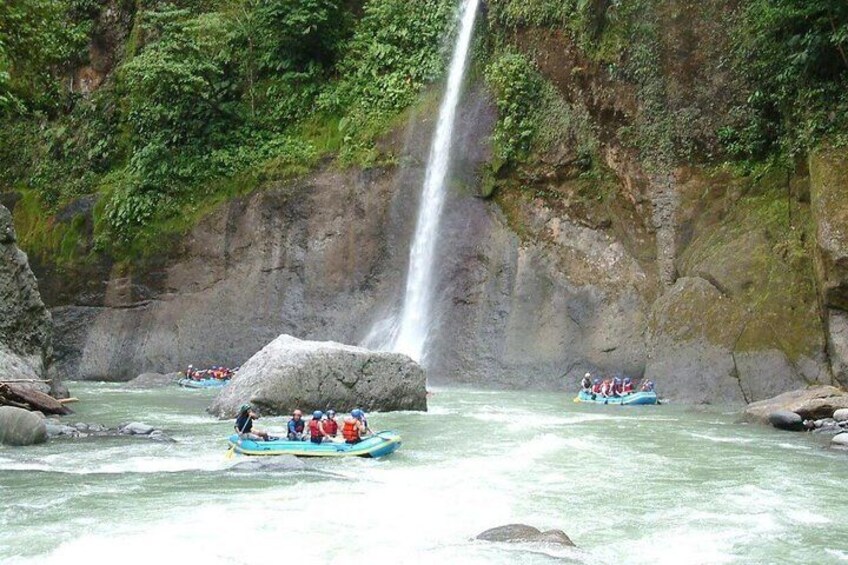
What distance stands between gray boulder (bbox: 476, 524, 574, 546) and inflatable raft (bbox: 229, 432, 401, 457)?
519cm

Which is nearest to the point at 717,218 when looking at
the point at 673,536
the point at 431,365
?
the point at 431,365

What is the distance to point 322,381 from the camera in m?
20.7

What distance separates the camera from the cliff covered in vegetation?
2523 centimetres

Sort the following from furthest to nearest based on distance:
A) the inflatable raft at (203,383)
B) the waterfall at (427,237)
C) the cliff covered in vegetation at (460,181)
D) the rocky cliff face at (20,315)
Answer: the waterfall at (427,237) → the inflatable raft at (203,383) → the cliff covered in vegetation at (460,181) → the rocky cliff face at (20,315)

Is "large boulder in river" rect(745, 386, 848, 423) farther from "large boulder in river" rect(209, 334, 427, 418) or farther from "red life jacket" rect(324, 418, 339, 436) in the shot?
"red life jacket" rect(324, 418, 339, 436)

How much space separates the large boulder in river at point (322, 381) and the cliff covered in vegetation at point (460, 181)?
7.45 meters

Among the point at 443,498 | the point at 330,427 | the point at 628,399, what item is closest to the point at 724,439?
the point at 628,399

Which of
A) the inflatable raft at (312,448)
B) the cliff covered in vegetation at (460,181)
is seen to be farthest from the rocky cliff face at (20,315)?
the inflatable raft at (312,448)

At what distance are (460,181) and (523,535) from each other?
22.5m

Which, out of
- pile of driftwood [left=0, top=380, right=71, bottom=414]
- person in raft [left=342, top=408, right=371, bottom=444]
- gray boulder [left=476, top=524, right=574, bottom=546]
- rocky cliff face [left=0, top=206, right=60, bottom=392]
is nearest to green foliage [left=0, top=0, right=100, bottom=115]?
rocky cliff face [left=0, top=206, right=60, bottom=392]

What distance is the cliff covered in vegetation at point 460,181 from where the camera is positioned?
25234 millimetres

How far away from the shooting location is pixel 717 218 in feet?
90.4

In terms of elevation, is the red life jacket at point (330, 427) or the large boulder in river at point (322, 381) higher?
the large boulder in river at point (322, 381)

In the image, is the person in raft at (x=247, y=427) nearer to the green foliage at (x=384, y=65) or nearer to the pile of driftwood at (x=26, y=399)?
the pile of driftwood at (x=26, y=399)
